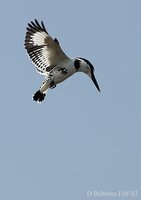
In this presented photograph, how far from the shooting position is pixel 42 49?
705 inches

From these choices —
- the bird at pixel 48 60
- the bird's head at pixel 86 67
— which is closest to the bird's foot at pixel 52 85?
the bird at pixel 48 60

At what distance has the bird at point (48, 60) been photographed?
56.8ft

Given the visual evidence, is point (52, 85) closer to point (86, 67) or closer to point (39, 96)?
point (39, 96)

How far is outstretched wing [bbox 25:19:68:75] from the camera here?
17.5 meters

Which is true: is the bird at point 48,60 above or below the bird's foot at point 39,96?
above

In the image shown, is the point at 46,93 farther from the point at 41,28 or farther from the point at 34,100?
the point at 41,28

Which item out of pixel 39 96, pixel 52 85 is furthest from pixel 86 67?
pixel 39 96

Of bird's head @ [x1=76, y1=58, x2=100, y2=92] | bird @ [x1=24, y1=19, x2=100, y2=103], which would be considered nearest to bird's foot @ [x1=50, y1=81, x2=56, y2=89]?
bird @ [x1=24, y1=19, x2=100, y2=103]

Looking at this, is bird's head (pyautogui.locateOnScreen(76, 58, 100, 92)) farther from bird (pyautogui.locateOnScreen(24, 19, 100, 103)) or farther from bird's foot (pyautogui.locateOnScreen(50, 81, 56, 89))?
bird's foot (pyautogui.locateOnScreen(50, 81, 56, 89))

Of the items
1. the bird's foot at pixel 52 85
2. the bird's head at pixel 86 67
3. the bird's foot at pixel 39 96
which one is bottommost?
the bird's foot at pixel 39 96

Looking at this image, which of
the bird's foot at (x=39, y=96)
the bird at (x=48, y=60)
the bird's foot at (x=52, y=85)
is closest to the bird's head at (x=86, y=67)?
the bird at (x=48, y=60)

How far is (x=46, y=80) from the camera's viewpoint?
1758 cm

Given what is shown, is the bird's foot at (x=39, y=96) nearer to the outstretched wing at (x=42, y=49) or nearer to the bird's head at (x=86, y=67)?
the outstretched wing at (x=42, y=49)

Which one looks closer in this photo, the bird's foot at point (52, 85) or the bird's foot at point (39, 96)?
the bird's foot at point (52, 85)
